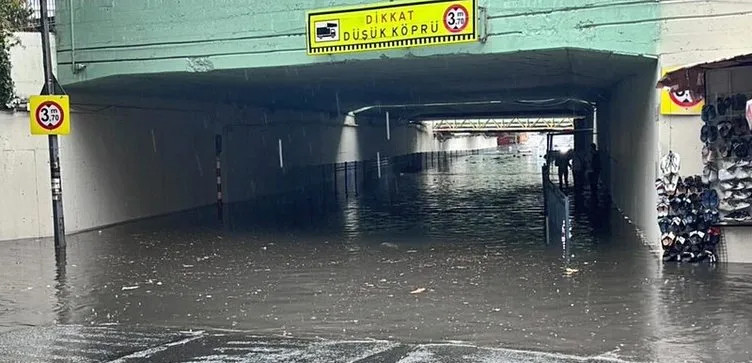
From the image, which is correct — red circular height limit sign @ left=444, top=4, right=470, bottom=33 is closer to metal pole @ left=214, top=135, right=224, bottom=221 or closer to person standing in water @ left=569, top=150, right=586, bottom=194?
metal pole @ left=214, top=135, right=224, bottom=221

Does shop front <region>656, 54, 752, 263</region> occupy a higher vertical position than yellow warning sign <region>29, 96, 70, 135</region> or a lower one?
lower

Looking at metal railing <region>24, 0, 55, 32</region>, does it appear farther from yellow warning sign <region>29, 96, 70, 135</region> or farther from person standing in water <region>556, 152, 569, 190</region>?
person standing in water <region>556, 152, 569, 190</region>

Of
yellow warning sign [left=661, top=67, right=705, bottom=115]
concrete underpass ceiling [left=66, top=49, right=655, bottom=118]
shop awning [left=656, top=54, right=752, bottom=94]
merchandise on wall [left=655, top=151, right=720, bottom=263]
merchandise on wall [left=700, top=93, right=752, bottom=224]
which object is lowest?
merchandise on wall [left=655, top=151, right=720, bottom=263]

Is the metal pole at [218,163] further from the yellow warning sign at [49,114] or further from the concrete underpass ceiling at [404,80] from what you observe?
the yellow warning sign at [49,114]

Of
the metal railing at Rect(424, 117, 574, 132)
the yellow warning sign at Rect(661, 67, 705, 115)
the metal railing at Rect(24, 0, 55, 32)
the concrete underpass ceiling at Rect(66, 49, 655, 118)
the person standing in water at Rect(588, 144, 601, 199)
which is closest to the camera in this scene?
the yellow warning sign at Rect(661, 67, 705, 115)

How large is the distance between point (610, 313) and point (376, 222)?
9.59 meters

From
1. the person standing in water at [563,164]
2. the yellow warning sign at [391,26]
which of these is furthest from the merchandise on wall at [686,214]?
the person standing in water at [563,164]

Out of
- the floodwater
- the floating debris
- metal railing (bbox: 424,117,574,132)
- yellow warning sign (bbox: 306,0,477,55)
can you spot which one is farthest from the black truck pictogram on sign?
metal railing (bbox: 424,117,574,132)

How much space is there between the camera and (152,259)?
12602 mm

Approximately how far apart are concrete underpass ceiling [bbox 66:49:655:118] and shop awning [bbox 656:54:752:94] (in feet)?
2.13

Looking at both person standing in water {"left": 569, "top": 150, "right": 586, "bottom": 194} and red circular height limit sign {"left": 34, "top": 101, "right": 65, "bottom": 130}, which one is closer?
red circular height limit sign {"left": 34, "top": 101, "right": 65, "bottom": 130}

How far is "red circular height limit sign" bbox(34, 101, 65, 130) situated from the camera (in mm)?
13461

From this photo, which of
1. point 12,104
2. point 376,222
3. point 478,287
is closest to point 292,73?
point 376,222

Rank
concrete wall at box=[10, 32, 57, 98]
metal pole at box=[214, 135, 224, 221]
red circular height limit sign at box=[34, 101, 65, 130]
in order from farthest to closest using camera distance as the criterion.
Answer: metal pole at box=[214, 135, 224, 221] < concrete wall at box=[10, 32, 57, 98] < red circular height limit sign at box=[34, 101, 65, 130]
